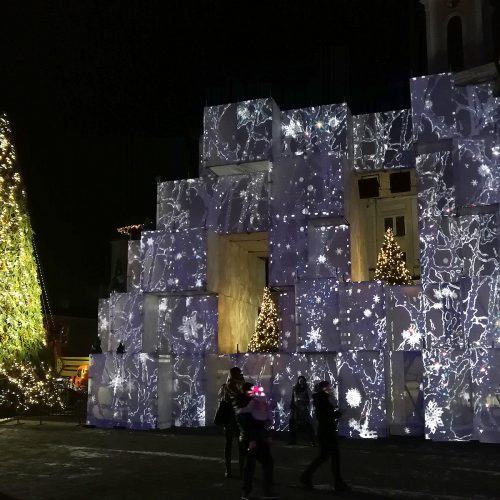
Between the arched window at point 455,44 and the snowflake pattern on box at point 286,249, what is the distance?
6498 millimetres

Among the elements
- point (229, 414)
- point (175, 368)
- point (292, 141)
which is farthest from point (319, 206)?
point (229, 414)

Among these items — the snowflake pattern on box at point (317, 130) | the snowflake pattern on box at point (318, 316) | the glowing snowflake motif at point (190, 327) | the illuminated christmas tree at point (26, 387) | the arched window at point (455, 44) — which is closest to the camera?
Result: the snowflake pattern on box at point (318, 316)

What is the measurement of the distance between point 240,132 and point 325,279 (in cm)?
544

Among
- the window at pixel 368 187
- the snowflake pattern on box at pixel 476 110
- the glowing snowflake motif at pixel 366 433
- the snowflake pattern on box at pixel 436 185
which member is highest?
the snowflake pattern on box at pixel 476 110

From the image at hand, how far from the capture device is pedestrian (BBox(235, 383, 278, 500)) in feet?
28.7

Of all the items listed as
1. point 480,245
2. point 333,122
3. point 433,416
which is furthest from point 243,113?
point 433,416

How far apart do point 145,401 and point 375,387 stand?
658cm

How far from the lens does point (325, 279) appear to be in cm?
1761

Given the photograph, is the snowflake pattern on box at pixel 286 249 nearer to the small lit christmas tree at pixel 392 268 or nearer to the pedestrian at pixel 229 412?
the small lit christmas tree at pixel 392 268

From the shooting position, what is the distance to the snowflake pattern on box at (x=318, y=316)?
17.3m

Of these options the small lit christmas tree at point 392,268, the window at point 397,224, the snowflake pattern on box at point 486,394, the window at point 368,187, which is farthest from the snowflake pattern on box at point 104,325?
the snowflake pattern on box at point 486,394

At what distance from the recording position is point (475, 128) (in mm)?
16609

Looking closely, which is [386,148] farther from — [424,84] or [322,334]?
[322,334]

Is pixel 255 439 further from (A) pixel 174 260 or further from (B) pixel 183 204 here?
(B) pixel 183 204
